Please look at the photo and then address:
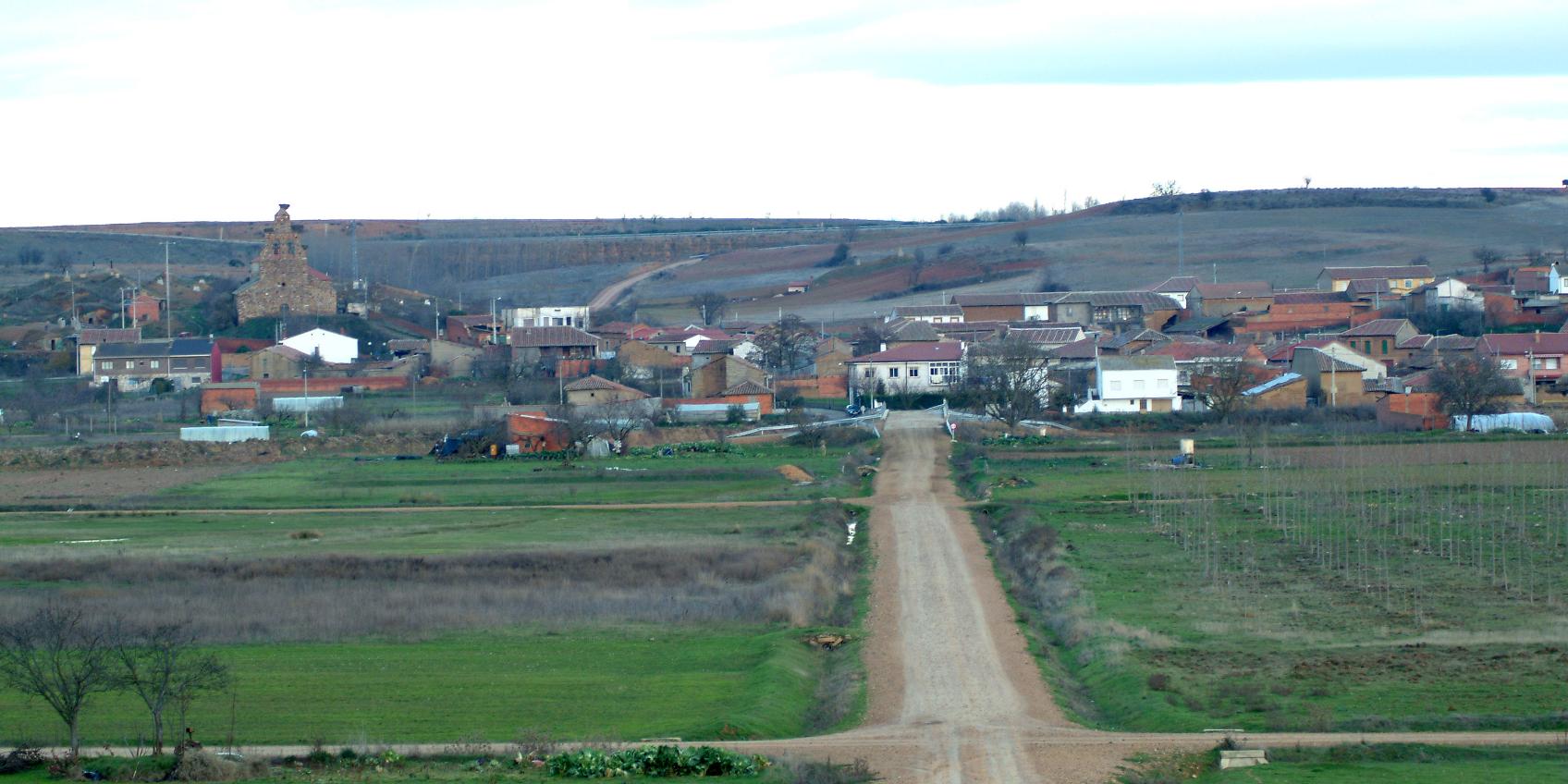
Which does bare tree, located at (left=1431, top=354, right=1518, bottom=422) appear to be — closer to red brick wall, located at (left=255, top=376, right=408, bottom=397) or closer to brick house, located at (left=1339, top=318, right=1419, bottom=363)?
brick house, located at (left=1339, top=318, right=1419, bottom=363)

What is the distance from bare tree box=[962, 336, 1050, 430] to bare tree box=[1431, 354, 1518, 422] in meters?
13.0

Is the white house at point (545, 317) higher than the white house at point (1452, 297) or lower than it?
higher

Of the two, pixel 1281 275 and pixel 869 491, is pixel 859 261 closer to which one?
pixel 1281 275

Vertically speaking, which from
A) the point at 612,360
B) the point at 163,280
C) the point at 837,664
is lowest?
the point at 837,664

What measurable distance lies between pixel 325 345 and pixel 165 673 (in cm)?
5851

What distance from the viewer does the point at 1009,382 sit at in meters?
53.8

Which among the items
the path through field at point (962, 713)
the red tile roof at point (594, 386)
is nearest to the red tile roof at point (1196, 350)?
the red tile roof at point (594, 386)

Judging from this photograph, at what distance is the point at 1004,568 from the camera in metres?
27.6

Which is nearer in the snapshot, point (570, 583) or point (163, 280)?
point (570, 583)

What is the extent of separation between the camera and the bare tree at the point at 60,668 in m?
15.3

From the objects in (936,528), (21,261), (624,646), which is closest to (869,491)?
(936,528)

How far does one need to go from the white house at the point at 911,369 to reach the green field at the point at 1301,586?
19278mm

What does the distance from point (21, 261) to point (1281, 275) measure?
8831cm

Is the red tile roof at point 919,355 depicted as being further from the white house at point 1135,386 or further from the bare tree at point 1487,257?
the bare tree at point 1487,257
